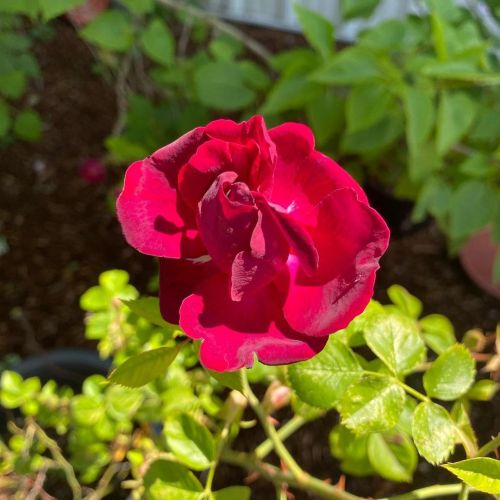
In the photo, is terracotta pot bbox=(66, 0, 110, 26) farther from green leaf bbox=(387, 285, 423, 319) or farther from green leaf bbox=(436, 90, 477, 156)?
green leaf bbox=(387, 285, 423, 319)

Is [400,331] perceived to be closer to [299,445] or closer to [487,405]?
[299,445]

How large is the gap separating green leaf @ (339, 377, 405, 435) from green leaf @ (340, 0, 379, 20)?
962 millimetres

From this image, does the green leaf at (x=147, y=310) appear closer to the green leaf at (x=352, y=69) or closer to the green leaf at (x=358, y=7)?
the green leaf at (x=352, y=69)

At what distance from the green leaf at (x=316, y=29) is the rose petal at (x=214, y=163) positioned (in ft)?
2.79


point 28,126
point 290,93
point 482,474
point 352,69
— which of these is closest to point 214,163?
point 482,474

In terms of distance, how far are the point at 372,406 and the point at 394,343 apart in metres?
0.06

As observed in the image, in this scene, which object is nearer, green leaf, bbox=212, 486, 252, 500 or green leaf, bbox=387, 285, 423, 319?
green leaf, bbox=212, 486, 252, 500

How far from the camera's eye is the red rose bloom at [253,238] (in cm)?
35

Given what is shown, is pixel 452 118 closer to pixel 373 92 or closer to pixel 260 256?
pixel 373 92

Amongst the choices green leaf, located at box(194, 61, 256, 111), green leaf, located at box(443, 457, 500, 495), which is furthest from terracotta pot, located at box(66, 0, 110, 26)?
green leaf, located at box(443, 457, 500, 495)

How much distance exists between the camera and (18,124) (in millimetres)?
1760

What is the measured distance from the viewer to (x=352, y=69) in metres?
1.03

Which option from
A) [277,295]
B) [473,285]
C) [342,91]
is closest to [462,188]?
[342,91]

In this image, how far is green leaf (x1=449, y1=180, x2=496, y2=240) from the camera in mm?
1210
